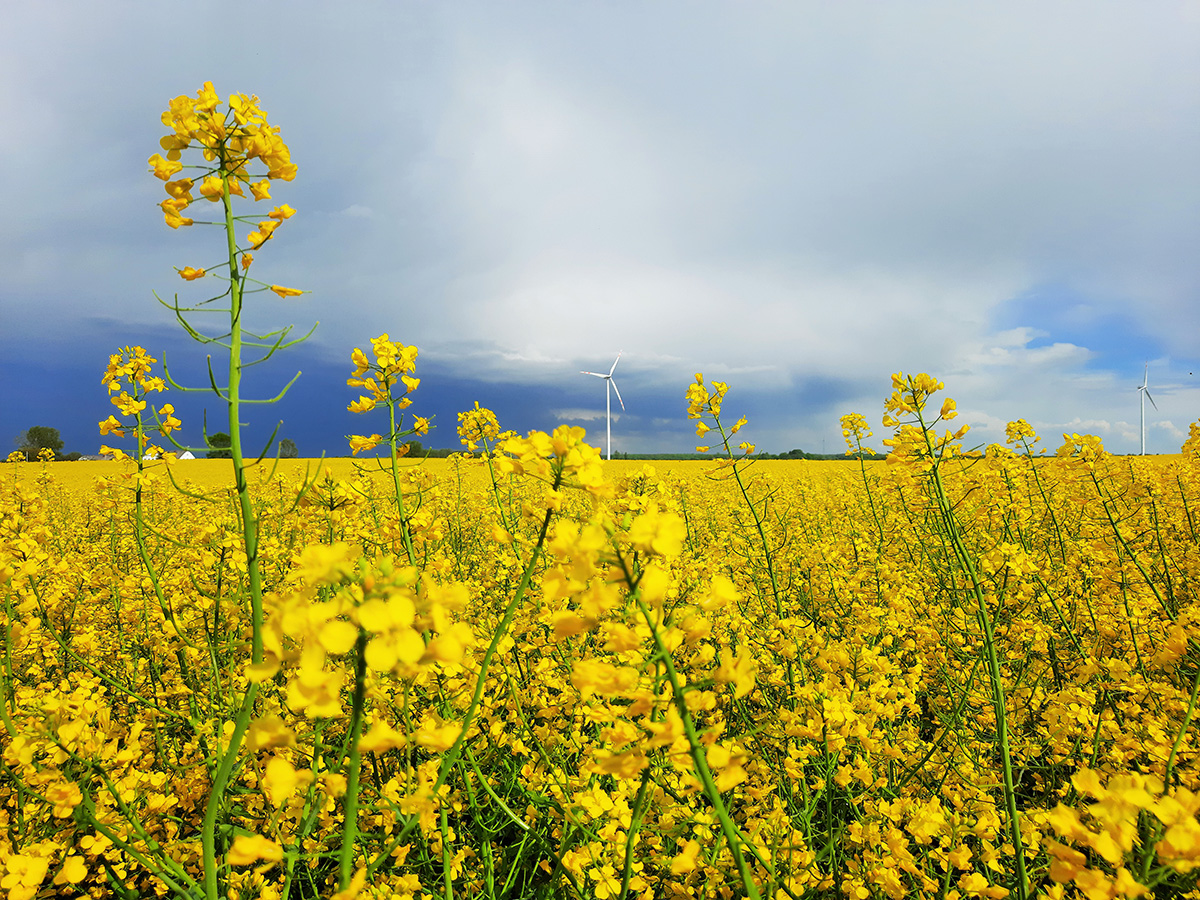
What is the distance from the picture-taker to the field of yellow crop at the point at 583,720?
95cm

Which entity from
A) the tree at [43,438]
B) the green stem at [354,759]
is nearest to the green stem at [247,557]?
the green stem at [354,759]

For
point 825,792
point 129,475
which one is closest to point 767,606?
point 825,792

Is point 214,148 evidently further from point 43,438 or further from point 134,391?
point 43,438

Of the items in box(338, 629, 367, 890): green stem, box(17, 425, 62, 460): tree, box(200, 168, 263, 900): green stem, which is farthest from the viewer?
box(17, 425, 62, 460): tree

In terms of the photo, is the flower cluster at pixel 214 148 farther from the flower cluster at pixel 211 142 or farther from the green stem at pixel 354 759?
the green stem at pixel 354 759

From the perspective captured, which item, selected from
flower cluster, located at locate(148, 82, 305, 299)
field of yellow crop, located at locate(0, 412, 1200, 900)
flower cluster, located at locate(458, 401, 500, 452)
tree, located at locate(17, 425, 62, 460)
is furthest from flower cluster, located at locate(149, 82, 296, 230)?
tree, located at locate(17, 425, 62, 460)

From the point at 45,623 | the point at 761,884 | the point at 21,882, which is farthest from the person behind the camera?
the point at 45,623

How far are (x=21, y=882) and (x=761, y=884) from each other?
7.79ft

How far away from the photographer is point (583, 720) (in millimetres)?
2971

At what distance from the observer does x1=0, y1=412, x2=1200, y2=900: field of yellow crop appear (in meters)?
0.95

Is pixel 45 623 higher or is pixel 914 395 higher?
pixel 914 395

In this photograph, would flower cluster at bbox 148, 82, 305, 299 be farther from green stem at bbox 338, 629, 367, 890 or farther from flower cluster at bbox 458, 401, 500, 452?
flower cluster at bbox 458, 401, 500, 452

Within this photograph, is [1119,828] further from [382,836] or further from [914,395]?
[382,836]

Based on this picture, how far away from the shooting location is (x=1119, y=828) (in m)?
0.95
